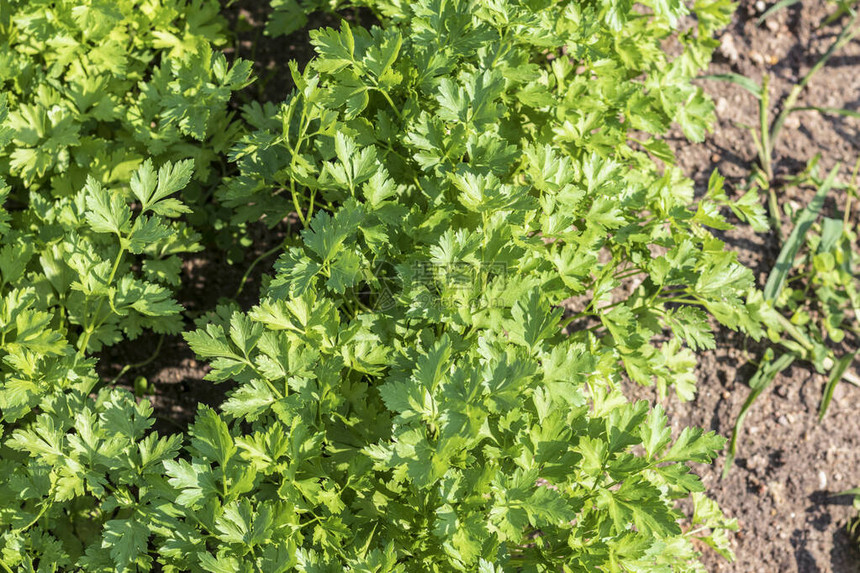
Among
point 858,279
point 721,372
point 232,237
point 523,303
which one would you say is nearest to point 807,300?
point 858,279

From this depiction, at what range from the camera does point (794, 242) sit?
302 cm

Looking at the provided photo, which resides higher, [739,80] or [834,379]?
[739,80]

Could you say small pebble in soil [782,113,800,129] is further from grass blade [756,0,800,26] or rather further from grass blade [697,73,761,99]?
grass blade [756,0,800,26]

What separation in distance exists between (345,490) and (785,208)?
7.47 feet

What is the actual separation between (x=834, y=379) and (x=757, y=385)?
0.32 meters

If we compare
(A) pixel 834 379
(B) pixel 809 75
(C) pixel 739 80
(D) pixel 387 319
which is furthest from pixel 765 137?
(D) pixel 387 319

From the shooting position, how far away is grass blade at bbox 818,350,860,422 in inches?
114

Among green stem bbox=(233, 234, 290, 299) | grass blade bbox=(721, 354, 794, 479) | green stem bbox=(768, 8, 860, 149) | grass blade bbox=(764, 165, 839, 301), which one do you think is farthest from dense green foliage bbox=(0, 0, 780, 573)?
green stem bbox=(768, 8, 860, 149)

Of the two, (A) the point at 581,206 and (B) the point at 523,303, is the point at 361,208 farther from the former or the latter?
(A) the point at 581,206

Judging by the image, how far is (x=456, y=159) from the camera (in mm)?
1979

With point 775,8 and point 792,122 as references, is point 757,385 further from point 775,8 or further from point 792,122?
point 775,8

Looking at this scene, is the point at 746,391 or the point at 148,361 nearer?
the point at 148,361

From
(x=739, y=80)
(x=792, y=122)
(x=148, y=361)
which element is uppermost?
(x=739, y=80)

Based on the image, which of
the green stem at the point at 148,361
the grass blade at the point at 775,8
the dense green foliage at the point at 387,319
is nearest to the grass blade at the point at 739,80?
the grass blade at the point at 775,8
